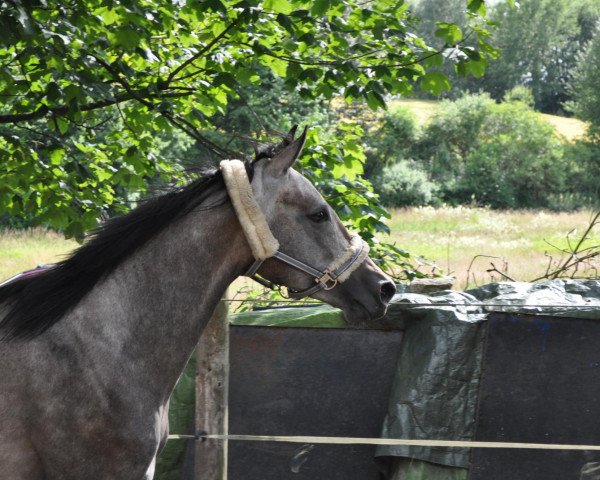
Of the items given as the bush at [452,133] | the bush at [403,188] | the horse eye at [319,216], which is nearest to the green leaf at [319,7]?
the horse eye at [319,216]

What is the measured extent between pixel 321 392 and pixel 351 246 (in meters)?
1.56

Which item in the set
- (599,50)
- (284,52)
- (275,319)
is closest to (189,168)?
(275,319)

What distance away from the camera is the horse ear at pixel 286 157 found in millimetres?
3443

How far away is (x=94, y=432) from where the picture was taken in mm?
3189

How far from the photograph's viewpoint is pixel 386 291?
369cm

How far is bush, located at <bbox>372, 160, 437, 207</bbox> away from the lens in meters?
46.0

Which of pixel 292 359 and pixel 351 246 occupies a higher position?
pixel 351 246

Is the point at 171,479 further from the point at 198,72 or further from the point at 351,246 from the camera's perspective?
the point at 198,72

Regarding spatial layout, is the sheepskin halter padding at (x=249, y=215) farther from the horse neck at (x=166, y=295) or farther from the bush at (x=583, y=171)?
the bush at (x=583, y=171)

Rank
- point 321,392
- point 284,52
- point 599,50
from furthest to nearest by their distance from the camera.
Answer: point 599,50
point 284,52
point 321,392

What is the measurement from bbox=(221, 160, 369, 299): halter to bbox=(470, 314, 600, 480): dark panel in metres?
1.49

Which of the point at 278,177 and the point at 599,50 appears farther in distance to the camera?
the point at 599,50

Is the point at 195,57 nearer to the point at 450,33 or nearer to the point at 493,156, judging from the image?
the point at 450,33

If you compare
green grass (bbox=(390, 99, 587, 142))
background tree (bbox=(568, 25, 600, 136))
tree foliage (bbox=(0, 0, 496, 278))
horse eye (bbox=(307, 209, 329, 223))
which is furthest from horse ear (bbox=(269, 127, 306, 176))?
green grass (bbox=(390, 99, 587, 142))
